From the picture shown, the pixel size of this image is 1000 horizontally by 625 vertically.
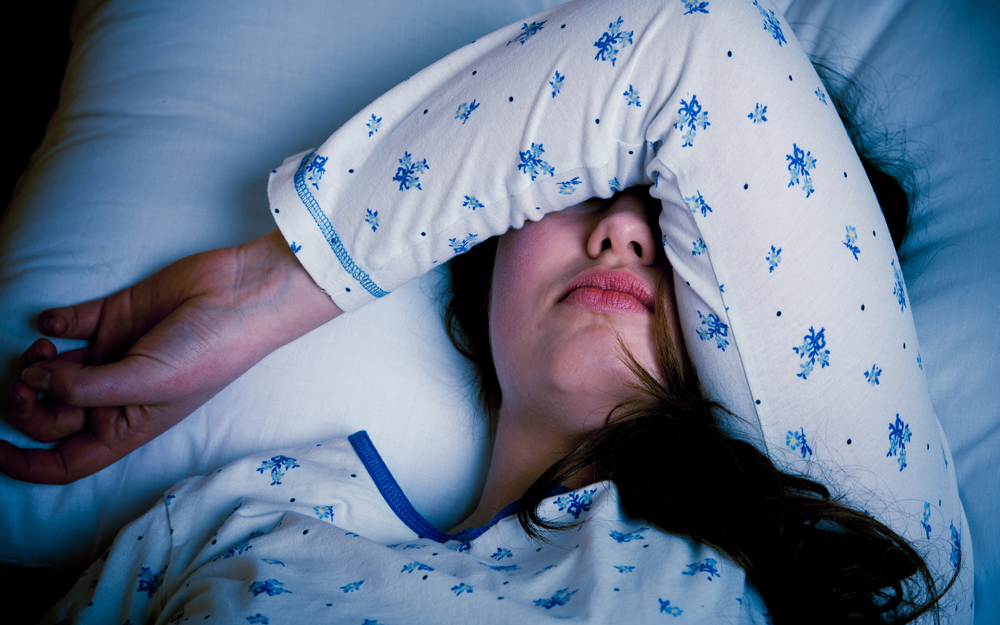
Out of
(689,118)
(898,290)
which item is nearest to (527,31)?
(689,118)

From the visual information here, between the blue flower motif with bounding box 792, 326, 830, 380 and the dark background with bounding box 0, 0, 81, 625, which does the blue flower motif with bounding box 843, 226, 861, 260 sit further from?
the dark background with bounding box 0, 0, 81, 625

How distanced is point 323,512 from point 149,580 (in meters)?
0.19

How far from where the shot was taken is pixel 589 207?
718mm

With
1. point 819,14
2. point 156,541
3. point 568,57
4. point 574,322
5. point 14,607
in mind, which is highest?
point 819,14

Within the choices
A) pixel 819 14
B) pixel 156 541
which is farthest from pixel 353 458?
pixel 819 14

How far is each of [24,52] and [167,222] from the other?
100 centimetres

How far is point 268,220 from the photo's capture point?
2.81 feet

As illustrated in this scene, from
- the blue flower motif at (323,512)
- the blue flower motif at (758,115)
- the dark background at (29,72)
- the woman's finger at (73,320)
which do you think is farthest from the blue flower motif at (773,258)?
the dark background at (29,72)

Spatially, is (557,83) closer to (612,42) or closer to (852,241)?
(612,42)

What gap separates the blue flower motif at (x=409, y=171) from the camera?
0.63 meters

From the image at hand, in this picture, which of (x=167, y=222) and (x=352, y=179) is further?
(x=167, y=222)

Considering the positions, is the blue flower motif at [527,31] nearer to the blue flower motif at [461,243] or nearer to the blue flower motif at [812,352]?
the blue flower motif at [461,243]

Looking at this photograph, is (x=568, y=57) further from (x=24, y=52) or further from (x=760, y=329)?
(x=24, y=52)

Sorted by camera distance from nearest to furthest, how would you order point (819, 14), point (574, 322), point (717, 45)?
point (717, 45) < point (574, 322) < point (819, 14)
